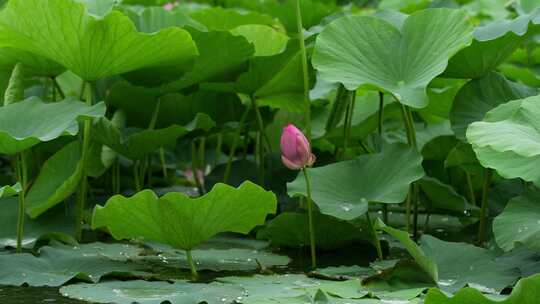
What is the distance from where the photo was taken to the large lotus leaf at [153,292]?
1.70m

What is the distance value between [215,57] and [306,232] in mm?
398

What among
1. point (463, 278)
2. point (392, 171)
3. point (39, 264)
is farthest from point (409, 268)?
point (39, 264)

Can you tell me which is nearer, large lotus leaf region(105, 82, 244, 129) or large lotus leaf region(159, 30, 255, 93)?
large lotus leaf region(159, 30, 255, 93)

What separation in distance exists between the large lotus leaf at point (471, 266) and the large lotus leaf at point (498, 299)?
28 centimetres

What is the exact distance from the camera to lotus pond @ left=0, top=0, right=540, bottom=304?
1.81 meters

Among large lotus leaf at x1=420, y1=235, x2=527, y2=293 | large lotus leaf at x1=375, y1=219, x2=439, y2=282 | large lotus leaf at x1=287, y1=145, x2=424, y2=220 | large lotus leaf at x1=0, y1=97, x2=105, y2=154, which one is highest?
large lotus leaf at x1=0, y1=97, x2=105, y2=154

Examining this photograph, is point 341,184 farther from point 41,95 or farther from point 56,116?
point 41,95

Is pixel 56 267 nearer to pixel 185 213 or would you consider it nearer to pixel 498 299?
pixel 185 213

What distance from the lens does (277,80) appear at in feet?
7.85

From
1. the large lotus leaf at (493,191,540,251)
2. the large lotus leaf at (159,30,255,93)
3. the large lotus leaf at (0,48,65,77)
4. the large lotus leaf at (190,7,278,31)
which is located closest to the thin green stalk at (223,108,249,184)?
the large lotus leaf at (159,30,255,93)

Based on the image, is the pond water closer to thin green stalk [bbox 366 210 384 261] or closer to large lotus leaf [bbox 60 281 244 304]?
large lotus leaf [bbox 60 281 244 304]

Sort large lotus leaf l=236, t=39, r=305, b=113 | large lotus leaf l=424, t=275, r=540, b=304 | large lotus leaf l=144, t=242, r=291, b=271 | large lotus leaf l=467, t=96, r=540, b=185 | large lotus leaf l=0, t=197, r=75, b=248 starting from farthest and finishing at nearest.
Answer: large lotus leaf l=236, t=39, r=305, b=113
large lotus leaf l=0, t=197, r=75, b=248
large lotus leaf l=144, t=242, r=291, b=271
large lotus leaf l=467, t=96, r=540, b=185
large lotus leaf l=424, t=275, r=540, b=304

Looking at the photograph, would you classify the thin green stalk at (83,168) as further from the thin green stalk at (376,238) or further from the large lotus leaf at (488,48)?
the large lotus leaf at (488,48)

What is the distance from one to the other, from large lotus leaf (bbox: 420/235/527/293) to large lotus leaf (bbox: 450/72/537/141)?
0.28 metres
